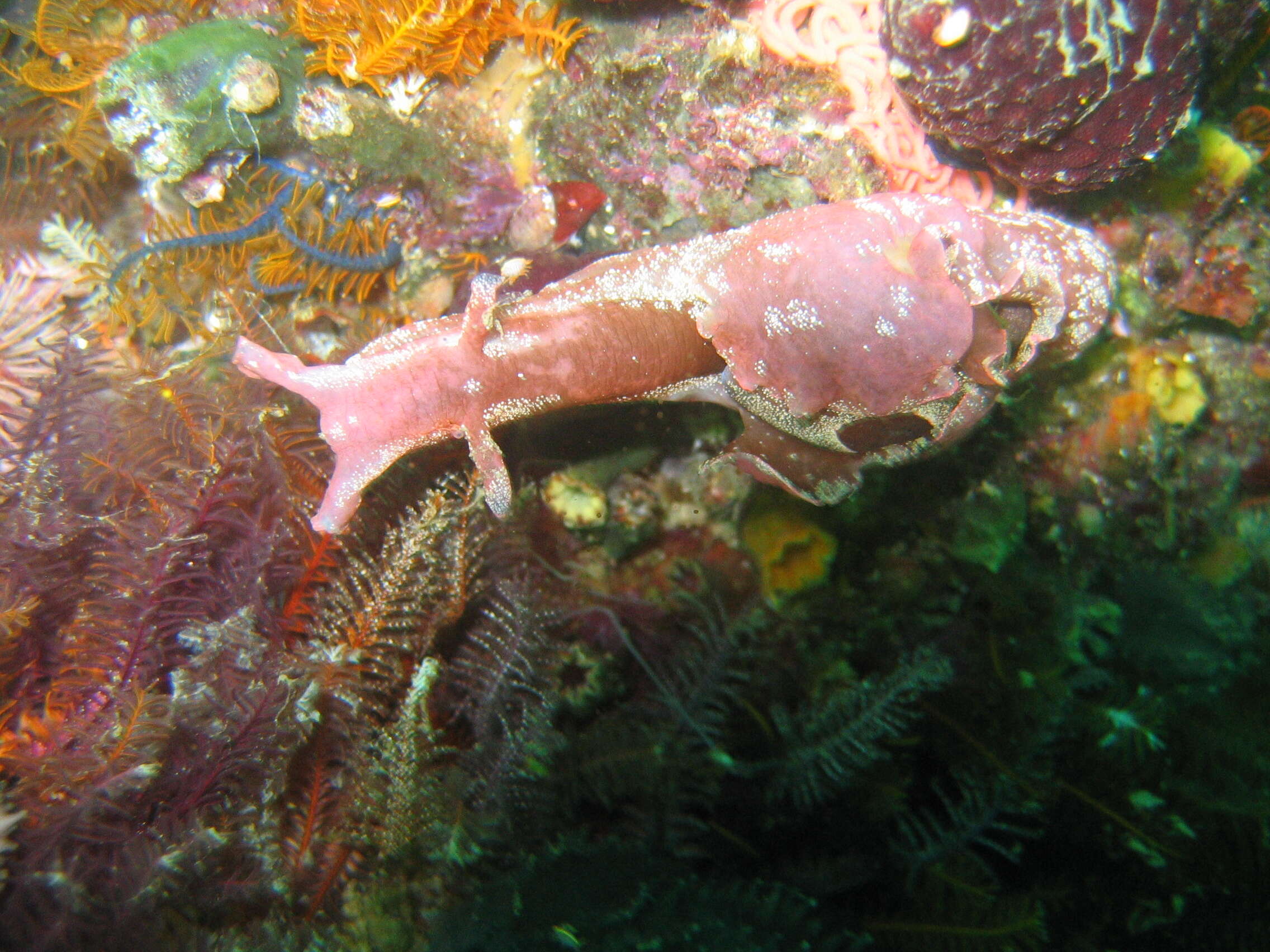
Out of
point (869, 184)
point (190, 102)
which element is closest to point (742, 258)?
point (869, 184)

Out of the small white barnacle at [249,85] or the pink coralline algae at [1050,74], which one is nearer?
the pink coralline algae at [1050,74]

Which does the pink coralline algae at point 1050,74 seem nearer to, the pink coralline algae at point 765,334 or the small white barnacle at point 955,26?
the small white barnacle at point 955,26

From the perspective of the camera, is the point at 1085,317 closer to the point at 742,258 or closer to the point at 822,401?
the point at 822,401

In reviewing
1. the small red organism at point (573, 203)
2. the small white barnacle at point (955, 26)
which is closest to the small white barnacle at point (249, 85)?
the small red organism at point (573, 203)

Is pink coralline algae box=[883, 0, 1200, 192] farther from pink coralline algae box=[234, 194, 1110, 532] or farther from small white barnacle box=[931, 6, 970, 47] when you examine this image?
pink coralline algae box=[234, 194, 1110, 532]

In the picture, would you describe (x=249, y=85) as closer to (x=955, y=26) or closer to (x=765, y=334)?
(x=765, y=334)

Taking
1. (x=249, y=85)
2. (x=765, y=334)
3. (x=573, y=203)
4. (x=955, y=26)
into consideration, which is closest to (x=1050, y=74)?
(x=955, y=26)
